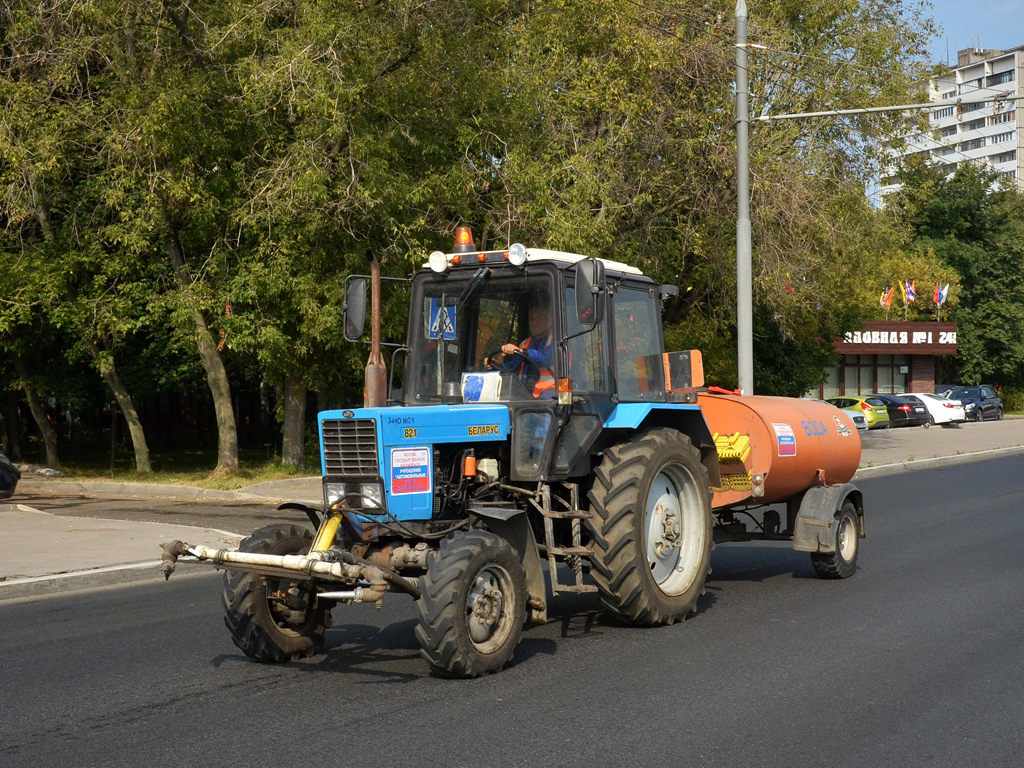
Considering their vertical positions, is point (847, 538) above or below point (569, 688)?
A: above

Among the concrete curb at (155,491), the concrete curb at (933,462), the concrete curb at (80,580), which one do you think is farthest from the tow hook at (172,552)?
the concrete curb at (933,462)

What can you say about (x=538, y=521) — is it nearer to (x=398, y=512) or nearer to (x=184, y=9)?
(x=398, y=512)

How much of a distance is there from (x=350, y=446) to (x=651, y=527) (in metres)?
2.63

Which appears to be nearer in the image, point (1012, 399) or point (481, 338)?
point (481, 338)

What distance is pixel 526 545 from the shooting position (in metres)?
7.70

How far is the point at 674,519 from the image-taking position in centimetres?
912

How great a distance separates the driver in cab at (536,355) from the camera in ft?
27.2

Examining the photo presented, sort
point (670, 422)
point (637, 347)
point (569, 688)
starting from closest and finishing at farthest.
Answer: point (569, 688), point (637, 347), point (670, 422)

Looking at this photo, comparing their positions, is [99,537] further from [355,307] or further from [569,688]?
[569,688]

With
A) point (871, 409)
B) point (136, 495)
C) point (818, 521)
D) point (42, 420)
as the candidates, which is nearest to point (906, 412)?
point (871, 409)

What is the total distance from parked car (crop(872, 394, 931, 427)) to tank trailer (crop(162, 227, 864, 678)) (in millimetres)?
40508

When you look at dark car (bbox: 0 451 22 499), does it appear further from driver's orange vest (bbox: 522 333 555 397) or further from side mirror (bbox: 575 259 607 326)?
side mirror (bbox: 575 259 607 326)

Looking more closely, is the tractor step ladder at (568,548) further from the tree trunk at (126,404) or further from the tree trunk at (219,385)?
the tree trunk at (126,404)

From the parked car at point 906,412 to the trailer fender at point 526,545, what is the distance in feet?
143
